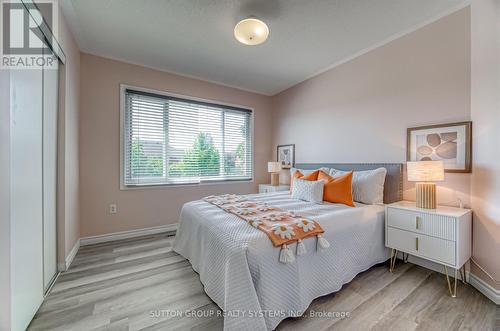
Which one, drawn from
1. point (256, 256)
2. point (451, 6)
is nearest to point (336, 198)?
point (256, 256)

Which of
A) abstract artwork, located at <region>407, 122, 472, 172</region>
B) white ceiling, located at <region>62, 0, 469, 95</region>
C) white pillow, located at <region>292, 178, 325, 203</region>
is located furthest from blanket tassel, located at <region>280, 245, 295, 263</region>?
white ceiling, located at <region>62, 0, 469, 95</region>

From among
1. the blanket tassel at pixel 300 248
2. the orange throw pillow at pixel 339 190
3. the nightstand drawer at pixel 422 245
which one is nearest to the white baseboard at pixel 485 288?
the nightstand drawer at pixel 422 245

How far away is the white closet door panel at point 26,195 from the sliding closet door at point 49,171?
12 cm

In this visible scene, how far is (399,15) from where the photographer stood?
2010mm

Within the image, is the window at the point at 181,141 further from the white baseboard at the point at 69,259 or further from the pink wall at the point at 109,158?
the white baseboard at the point at 69,259

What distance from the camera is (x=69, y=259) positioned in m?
2.19

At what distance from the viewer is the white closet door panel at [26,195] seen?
1.22 metres

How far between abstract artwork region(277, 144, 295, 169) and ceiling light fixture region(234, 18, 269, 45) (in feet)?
7.25

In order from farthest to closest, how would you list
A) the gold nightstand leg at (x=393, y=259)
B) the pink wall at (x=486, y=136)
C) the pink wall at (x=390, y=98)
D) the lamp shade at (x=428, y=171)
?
the gold nightstand leg at (x=393, y=259) → the pink wall at (x=390, y=98) → the lamp shade at (x=428, y=171) → the pink wall at (x=486, y=136)

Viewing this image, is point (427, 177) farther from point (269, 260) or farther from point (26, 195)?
point (26, 195)

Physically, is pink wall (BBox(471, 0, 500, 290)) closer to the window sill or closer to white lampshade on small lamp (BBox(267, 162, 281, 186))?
white lampshade on small lamp (BBox(267, 162, 281, 186))

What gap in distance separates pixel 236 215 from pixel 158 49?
7.75 ft

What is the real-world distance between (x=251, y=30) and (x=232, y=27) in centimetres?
39

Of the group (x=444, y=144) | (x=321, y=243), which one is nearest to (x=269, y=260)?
(x=321, y=243)
